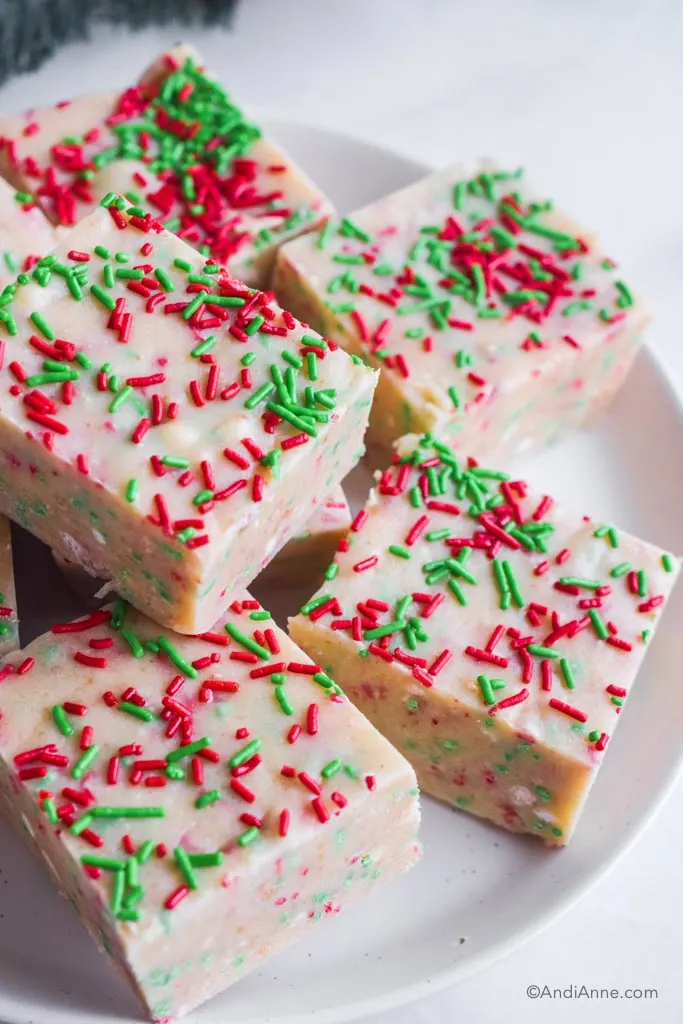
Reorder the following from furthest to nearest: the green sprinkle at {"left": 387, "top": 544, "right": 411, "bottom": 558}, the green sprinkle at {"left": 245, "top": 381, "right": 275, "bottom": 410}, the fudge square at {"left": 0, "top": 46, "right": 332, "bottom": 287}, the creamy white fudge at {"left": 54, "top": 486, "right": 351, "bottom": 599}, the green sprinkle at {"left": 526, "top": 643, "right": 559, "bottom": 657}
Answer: the fudge square at {"left": 0, "top": 46, "right": 332, "bottom": 287} < the creamy white fudge at {"left": 54, "top": 486, "right": 351, "bottom": 599} < the green sprinkle at {"left": 387, "top": 544, "right": 411, "bottom": 558} < the green sprinkle at {"left": 526, "top": 643, "right": 559, "bottom": 657} < the green sprinkle at {"left": 245, "top": 381, "right": 275, "bottom": 410}

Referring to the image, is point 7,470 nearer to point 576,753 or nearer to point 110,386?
point 110,386

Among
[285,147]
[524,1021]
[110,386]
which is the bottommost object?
[524,1021]

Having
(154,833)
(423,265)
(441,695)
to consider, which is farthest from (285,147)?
(154,833)

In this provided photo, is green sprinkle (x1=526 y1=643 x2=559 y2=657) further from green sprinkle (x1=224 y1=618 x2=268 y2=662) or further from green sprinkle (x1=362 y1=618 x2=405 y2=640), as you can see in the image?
green sprinkle (x1=224 y1=618 x2=268 y2=662)

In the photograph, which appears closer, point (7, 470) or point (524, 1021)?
point (7, 470)

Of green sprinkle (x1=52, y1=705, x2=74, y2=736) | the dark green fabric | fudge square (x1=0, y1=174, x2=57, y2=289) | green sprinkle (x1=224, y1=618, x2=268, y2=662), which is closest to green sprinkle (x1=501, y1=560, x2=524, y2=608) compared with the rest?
green sprinkle (x1=224, y1=618, x2=268, y2=662)

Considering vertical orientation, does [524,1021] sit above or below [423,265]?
below

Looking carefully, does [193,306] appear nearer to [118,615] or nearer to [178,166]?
[118,615]

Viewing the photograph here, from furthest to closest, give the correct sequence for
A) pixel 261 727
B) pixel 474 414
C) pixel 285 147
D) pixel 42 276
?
1. pixel 285 147
2. pixel 474 414
3. pixel 42 276
4. pixel 261 727
